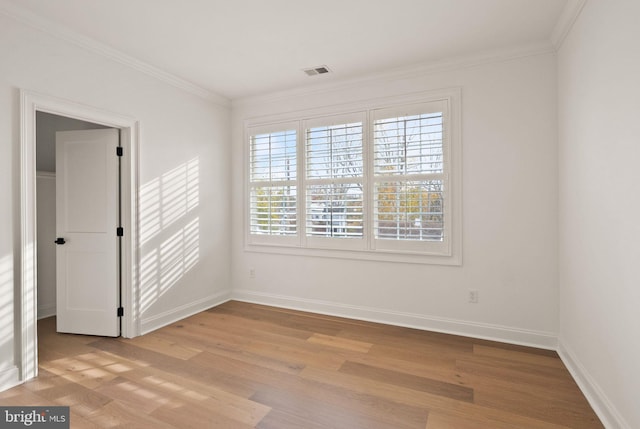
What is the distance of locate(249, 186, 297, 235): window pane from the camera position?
4.27 m

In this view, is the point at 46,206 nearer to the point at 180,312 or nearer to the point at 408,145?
the point at 180,312

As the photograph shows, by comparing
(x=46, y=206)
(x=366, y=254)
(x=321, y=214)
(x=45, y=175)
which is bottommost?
(x=366, y=254)

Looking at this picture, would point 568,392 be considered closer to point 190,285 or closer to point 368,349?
point 368,349

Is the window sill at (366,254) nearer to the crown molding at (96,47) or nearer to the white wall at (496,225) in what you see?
the white wall at (496,225)

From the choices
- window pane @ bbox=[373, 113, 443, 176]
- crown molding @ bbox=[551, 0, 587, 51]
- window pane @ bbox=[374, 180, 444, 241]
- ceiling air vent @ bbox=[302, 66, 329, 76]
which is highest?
ceiling air vent @ bbox=[302, 66, 329, 76]

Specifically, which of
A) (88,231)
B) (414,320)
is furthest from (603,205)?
(88,231)

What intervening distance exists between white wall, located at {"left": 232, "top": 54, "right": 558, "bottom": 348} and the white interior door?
261 cm

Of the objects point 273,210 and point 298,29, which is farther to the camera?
point 273,210

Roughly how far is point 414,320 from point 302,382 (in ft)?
5.26

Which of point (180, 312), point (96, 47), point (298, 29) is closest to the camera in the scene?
point (298, 29)

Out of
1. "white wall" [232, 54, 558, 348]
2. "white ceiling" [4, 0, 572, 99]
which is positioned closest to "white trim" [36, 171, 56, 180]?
"white ceiling" [4, 0, 572, 99]

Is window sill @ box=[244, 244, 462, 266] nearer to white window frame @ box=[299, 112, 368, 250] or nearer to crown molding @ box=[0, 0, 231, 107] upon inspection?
white window frame @ box=[299, 112, 368, 250]

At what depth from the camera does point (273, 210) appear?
438 cm

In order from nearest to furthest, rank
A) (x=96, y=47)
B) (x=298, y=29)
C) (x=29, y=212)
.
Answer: (x=29, y=212), (x=298, y=29), (x=96, y=47)
